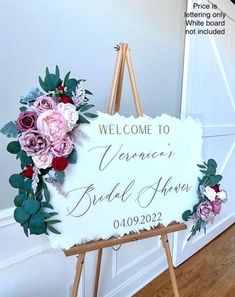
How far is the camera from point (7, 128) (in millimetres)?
825

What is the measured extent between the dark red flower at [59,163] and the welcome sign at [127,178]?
0.13 ft

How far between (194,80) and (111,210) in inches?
47.9

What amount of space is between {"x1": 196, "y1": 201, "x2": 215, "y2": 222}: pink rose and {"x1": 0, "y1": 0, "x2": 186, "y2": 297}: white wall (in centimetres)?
66

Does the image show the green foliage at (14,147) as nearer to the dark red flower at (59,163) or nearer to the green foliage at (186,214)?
the dark red flower at (59,163)

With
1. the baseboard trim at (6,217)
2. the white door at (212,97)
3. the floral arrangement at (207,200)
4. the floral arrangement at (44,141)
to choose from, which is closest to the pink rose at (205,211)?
the floral arrangement at (207,200)

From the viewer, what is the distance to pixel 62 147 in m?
0.82

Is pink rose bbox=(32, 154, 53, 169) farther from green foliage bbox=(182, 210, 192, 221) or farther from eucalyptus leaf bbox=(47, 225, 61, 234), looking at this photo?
green foliage bbox=(182, 210, 192, 221)

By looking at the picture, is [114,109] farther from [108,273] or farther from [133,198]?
[108,273]

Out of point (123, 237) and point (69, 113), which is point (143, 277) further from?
point (69, 113)

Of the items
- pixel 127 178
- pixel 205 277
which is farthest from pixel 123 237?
pixel 205 277

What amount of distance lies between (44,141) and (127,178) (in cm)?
Answer: 32

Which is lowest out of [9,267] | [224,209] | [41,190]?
[224,209]

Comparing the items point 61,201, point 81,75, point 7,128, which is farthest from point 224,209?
point 7,128

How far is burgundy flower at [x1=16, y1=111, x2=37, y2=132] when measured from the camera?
793mm
